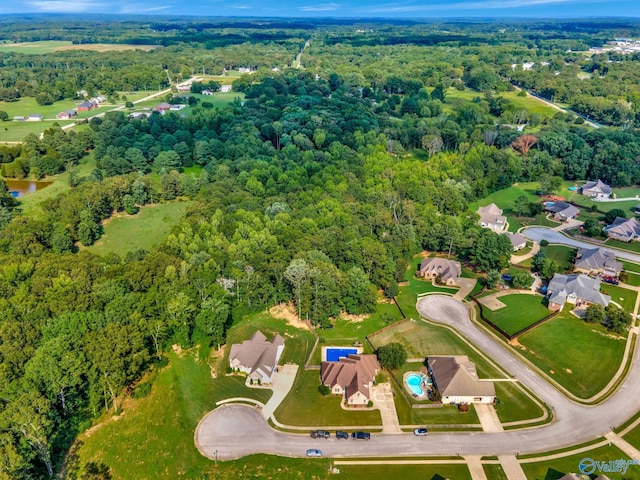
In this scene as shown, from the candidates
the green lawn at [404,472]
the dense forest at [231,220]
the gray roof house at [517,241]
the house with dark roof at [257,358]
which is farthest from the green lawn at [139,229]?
the gray roof house at [517,241]

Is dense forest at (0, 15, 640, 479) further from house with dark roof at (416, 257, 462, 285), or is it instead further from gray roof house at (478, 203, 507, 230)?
house with dark roof at (416, 257, 462, 285)

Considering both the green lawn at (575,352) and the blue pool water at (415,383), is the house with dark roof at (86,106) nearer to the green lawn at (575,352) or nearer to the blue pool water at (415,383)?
the blue pool water at (415,383)

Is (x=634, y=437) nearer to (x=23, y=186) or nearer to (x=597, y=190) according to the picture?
(x=597, y=190)

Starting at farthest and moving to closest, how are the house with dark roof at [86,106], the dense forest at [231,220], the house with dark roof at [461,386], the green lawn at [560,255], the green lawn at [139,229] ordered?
the house with dark roof at [86,106] → the green lawn at [139,229] → the green lawn at [560,255] → the house with dark roof at [461,386] → the dense forest at [231,220]

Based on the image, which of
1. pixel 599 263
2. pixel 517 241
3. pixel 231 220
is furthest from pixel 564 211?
pixel 231 220

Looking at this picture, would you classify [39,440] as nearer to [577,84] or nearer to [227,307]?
[227,307]

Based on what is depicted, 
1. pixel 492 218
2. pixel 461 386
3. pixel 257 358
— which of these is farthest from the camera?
pixel 492 218

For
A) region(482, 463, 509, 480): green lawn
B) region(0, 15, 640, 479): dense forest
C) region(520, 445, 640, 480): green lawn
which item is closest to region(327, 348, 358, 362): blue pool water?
region(0, 15, 640, 479): dense forest
